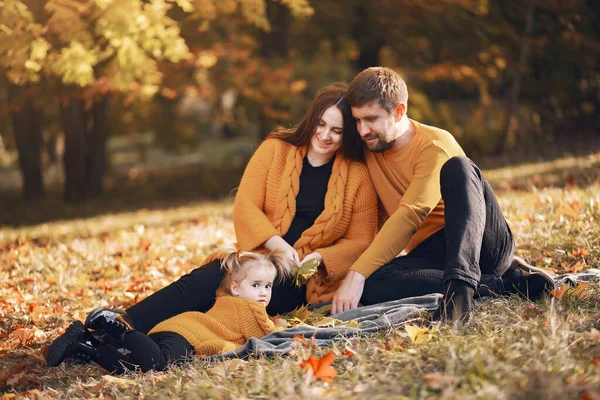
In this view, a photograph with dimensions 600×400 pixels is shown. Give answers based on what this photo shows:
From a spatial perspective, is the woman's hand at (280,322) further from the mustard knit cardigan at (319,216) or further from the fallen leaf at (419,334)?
the fallen leaf at (419,334)

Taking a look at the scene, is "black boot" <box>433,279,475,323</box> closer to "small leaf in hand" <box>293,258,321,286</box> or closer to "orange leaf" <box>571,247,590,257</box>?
"small leaf in hand" <box>293,258,321,286</box>

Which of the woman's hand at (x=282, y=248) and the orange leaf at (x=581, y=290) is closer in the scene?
the orange leaf at (x=581, y=290)

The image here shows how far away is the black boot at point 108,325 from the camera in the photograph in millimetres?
3402

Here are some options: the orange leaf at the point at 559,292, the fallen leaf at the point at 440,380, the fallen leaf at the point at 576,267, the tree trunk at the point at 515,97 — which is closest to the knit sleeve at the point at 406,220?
the orange leaf at the point at 559,292

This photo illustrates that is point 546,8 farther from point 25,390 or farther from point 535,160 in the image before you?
point 25,390

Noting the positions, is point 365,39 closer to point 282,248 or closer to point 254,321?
point 282,248

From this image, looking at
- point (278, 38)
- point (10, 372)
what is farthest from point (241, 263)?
point (278, 38)

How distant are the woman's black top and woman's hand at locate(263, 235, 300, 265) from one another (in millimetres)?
191

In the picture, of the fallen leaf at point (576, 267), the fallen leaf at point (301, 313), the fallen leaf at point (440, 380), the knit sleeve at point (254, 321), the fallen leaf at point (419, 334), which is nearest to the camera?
the fallen leaf at point (440, 380)

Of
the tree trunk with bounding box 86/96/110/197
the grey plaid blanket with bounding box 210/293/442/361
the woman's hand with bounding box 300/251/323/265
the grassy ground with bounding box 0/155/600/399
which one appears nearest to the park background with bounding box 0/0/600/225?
the tree trunk with bounding box 86/96/110/197

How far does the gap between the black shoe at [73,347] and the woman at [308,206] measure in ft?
2.09

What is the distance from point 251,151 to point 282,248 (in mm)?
6713

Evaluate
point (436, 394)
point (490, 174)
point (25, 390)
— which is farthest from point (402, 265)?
point (490, 174)

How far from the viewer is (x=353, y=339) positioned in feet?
11.0
